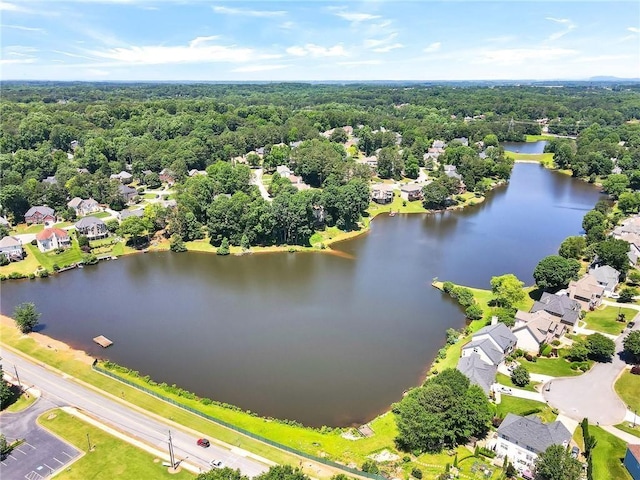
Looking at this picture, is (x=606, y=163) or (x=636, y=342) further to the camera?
(x=606, y=163)

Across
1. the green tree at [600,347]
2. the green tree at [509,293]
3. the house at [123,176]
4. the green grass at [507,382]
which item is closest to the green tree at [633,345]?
the green tree at [600,347]

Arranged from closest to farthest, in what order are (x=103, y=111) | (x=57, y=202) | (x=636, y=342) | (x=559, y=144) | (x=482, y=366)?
(x=482, y=366)
(x=636, y=342)
(x=57, y=202)
(x=559, y=144)
(x=103, y=111)

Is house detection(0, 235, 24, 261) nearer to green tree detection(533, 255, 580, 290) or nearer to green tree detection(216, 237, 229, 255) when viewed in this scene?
green tree detection(216, 237, 229, 255)

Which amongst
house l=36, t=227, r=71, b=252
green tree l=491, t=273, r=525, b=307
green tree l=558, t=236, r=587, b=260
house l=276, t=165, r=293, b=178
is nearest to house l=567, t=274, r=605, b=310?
green tree l=491, t=273, r=525, b=307

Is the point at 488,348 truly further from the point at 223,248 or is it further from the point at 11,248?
the point at 11,248

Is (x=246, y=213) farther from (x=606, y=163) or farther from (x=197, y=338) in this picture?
(x=606, y=163)

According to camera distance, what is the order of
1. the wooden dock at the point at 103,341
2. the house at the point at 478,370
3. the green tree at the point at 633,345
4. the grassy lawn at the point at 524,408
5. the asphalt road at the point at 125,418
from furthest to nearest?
the wooden dock at the point at 103,341 → the green tree at the point at 633,345 → the house at the point at 478,370 → the grassy lawn at the point at 524,408 → the asphalt road at the point at 125,418

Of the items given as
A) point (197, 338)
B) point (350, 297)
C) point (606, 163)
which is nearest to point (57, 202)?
point (197, 338)

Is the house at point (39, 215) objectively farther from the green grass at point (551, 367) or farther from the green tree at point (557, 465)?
the green tree at point (557, 465)
